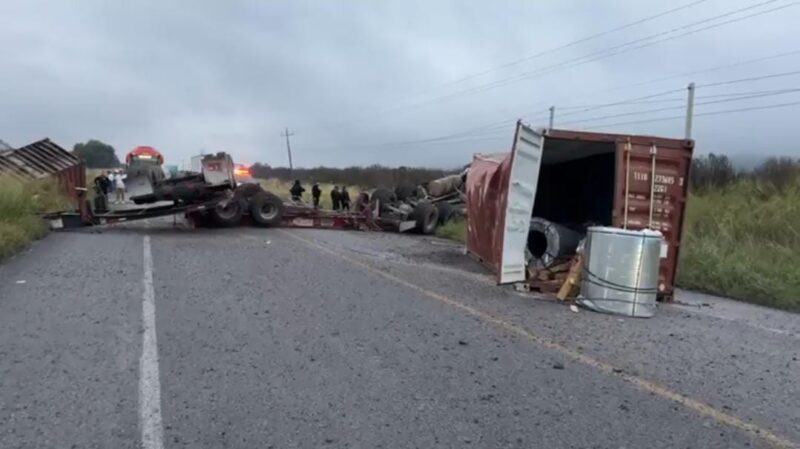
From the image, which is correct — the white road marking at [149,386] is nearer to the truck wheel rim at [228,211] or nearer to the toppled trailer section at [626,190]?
the toppled trailer section at [626,190]

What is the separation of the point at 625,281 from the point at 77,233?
12.6 metres

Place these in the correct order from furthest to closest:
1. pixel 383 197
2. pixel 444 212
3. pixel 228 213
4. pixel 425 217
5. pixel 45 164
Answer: pixel 383 197
pixel 45 164
pixel 444 212
pixel 425 217
pixel 228 213

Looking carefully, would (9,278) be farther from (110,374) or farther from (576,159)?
(576,159)

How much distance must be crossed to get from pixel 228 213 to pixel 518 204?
34.0ft

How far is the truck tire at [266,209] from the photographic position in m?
18.8

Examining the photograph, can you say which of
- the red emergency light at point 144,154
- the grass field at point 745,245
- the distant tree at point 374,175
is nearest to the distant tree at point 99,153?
the distant tree at point 374,175

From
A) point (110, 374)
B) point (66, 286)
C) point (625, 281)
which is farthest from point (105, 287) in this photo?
point (625, 281)

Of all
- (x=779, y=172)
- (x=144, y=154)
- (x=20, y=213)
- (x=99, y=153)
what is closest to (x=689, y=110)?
(x=779, y=172)

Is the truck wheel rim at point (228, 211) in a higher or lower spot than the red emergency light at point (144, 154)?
lower

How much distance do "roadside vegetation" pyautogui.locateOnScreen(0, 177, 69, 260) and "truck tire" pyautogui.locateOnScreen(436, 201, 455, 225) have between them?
1030 centimetres

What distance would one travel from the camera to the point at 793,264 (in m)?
12.3

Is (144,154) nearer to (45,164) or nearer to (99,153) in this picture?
(45,164)

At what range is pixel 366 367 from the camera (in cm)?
555

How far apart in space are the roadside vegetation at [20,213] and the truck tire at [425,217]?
9.41 m
